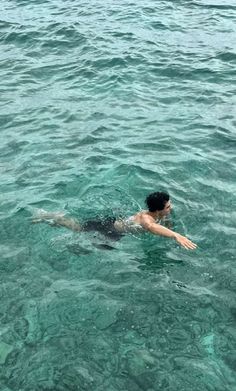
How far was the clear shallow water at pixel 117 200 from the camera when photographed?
7.65m

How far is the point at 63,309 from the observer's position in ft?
27.9

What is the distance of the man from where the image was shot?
9.71m

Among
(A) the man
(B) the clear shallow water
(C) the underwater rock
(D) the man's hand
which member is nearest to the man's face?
(A) the man

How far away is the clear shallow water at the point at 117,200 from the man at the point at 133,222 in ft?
0.67

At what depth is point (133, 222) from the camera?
33.3 ft

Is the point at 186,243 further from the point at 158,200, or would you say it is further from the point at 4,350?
the point at 4,350

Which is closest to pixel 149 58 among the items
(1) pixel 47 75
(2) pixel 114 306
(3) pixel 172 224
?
(1) pixel 47 75

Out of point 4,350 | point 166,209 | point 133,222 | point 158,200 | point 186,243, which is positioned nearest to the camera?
point 4,350

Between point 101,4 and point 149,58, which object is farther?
point 101,4

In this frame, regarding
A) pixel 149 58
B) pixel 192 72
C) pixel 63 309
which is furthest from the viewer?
pixel 149 58

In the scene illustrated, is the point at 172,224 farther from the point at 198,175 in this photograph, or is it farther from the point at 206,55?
the point at 206,55

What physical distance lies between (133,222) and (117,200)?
138cm

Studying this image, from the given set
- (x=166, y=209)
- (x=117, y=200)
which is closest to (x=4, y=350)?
(x=166, y=209)

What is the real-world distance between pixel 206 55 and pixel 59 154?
8.83 m
